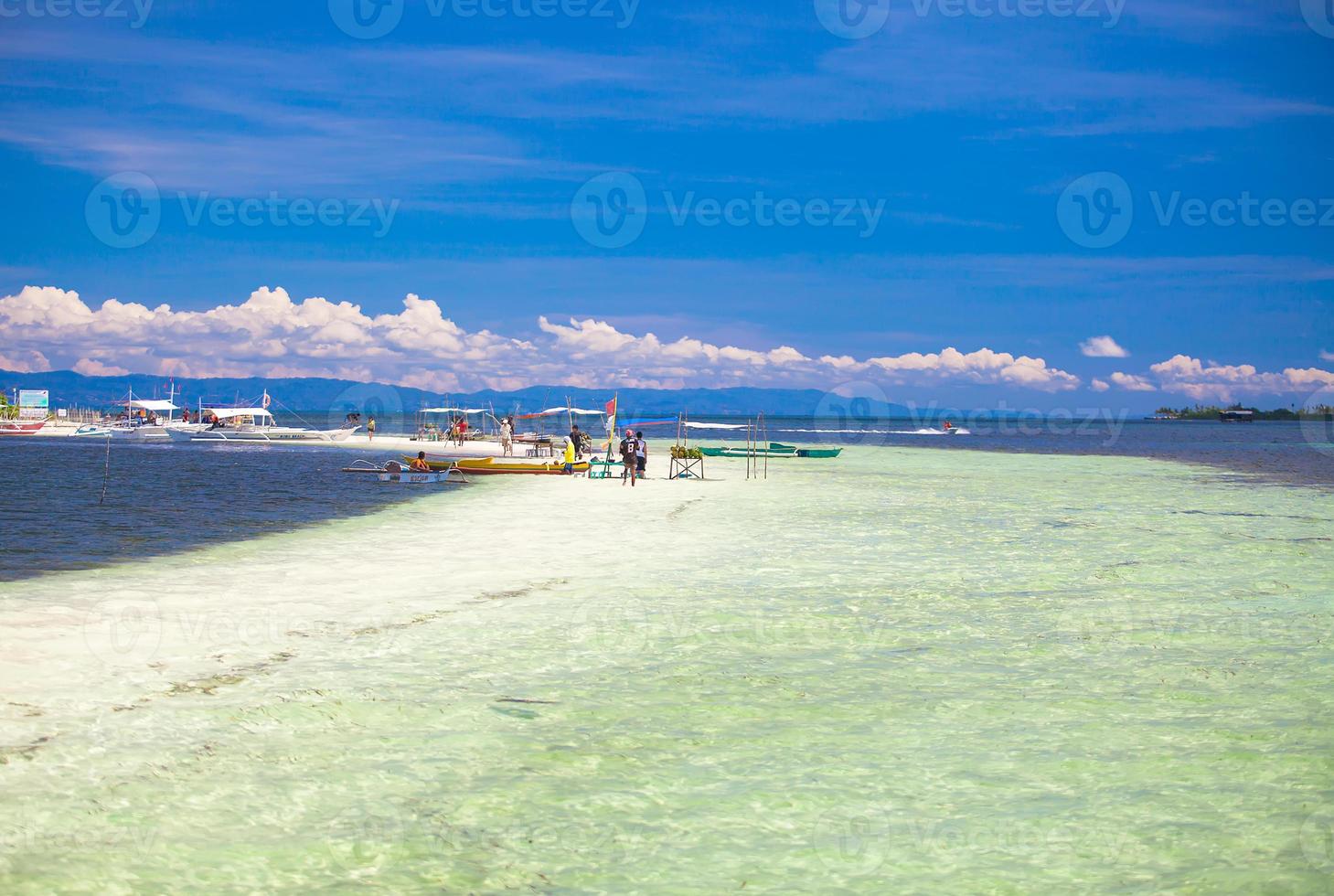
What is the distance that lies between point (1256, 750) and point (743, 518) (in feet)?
57.7

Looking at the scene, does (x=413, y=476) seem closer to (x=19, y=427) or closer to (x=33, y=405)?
(x=19, y=427)

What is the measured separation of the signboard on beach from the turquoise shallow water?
328ft

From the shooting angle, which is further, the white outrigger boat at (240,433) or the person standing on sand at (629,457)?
the white outrigger boat at (240,433)

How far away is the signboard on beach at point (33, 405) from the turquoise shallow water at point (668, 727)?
9991 centimetres

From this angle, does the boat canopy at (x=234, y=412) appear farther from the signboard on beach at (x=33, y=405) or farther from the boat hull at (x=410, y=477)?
the boat hull at (x=410, y=477)

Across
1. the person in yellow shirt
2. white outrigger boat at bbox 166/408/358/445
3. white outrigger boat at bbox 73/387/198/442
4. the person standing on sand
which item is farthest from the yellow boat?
white outrigger boat at bbox 73/387/198/442

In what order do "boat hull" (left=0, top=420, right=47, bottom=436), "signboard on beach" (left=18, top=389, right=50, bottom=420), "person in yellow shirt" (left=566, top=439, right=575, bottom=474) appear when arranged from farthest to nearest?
1. "signboard on beach" (left=18, top=389, right=50, bottom=420)
2. "boat hull" (left=0, top=420, right=47, bottom=436)
3. "person in yellow shirt" (left=566, top=439, right=575, bottom=474)

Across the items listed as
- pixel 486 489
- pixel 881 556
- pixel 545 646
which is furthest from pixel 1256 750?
pixel 486 489

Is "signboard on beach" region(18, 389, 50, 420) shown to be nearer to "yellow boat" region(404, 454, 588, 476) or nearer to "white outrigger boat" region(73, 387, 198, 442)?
"white outrigger boat" region(73, 387, 198, 442)

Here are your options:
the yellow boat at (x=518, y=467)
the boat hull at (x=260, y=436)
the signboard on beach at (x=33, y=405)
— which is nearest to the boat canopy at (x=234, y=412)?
the boat hull at (x=260, y=436)

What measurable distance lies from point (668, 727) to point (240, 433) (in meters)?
80.5

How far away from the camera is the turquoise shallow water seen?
19.4ft

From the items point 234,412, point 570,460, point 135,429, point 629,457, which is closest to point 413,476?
point 570,460

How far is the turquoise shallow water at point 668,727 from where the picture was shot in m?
5.91
